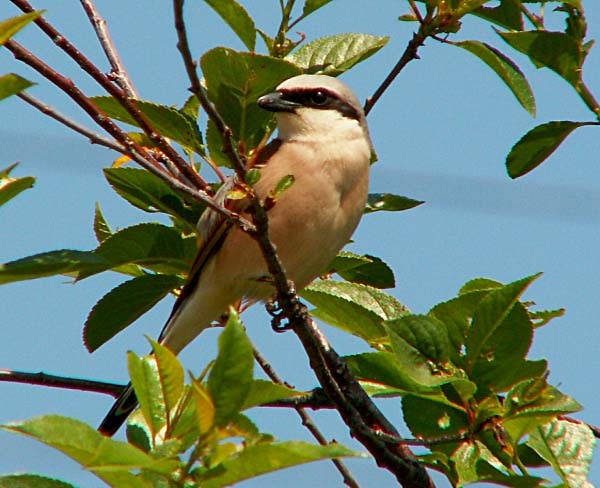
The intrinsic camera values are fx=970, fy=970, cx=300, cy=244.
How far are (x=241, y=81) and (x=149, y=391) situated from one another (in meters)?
1.21

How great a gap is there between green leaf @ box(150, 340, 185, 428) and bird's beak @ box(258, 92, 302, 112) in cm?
158

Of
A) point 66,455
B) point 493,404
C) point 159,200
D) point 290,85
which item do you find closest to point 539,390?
point 493,404

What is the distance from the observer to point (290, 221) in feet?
11.7

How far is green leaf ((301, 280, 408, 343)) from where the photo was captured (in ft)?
8.63

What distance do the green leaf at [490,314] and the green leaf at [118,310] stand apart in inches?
41.2

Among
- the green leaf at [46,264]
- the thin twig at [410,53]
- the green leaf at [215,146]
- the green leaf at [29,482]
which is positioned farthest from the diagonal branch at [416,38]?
the green leaf at [29,482]

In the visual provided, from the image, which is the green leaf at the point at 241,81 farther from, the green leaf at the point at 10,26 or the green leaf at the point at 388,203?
the green leaf at the point at 10,26

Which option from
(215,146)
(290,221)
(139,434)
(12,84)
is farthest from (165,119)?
(139,434)

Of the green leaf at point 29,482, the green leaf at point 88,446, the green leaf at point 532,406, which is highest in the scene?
the green leaf at point 532,406

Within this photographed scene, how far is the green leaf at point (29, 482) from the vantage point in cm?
183

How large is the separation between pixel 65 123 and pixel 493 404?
3.78 ft

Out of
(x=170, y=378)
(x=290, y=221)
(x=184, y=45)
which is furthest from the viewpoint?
(x=290, y=221)

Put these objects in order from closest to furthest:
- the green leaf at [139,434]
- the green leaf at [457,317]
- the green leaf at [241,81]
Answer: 1. the green leaf at [139,434]
2. the green leaf at [457,317]
3. the green leaf at [241,81]

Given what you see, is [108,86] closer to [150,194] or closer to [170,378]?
[150,194]
